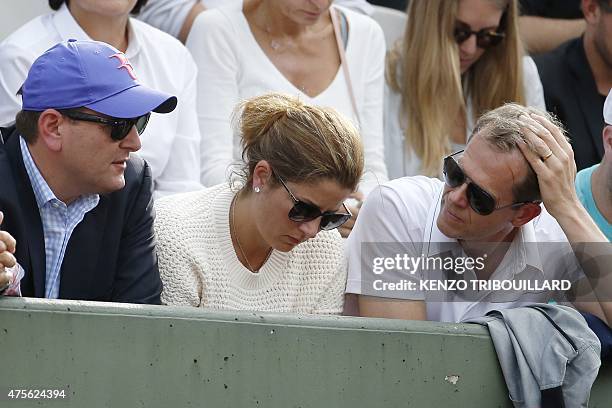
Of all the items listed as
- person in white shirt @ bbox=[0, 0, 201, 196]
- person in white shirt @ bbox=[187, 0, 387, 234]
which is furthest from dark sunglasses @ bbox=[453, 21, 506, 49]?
person in white shirt @ bbox=[0, 0, 201, 196]

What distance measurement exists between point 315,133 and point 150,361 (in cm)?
75

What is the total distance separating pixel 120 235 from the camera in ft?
9.27

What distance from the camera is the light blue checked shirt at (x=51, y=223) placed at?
2.69m

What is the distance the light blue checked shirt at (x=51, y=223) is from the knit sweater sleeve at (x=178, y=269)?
0.97 ft

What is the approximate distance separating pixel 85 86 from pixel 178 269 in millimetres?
560

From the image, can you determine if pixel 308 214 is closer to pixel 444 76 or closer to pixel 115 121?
pixel 115 121

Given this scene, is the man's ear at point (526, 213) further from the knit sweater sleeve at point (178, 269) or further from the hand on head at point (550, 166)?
the knit sweater sleeve at point (178, 269)

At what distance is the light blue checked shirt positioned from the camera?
2691mm

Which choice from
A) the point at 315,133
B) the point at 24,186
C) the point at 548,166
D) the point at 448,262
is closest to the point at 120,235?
the point at 24,186

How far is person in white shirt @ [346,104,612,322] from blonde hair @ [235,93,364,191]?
0.67 ft

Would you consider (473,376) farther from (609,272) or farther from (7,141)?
(7,141)

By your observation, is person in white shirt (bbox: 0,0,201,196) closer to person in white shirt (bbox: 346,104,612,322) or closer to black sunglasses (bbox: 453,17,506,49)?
person in white shirt (bbox: 346,104,612,322)

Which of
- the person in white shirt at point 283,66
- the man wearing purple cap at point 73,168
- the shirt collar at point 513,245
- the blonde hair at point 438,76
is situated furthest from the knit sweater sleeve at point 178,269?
the blonde hair at point 438,76

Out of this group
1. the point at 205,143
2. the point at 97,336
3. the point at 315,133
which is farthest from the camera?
the point at 205,143
